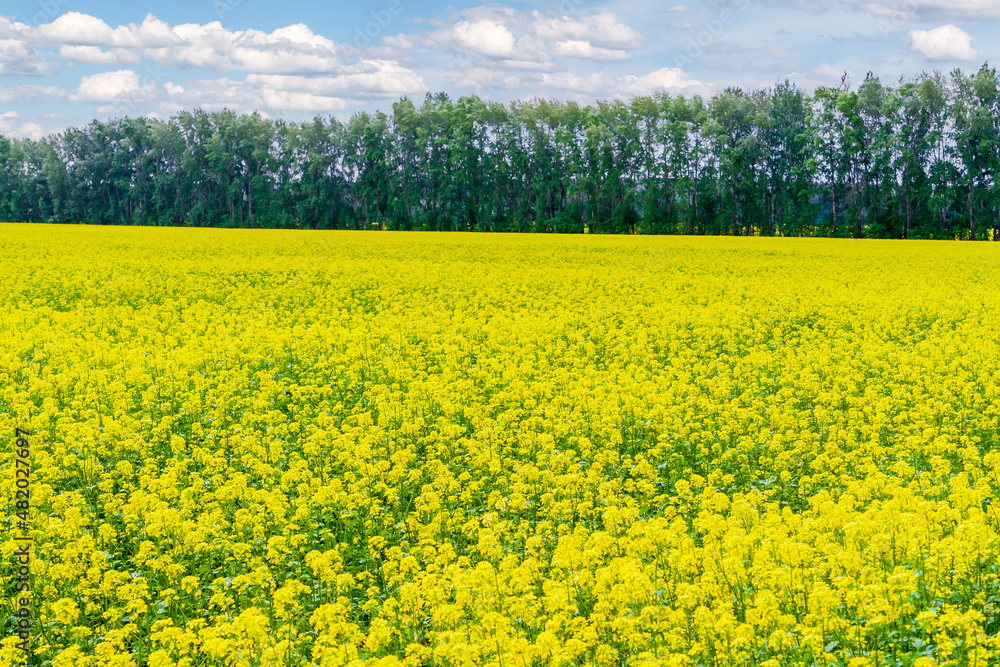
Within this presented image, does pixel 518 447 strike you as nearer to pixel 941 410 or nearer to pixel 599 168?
pixel 941 410

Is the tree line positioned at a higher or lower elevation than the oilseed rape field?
higher

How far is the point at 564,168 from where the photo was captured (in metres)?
100

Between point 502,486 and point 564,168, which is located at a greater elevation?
point 564,168

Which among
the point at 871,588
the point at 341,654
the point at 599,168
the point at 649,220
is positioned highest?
the point at 599,168

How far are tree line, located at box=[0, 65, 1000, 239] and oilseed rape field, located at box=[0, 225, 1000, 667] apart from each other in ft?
222

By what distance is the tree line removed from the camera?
84.8 meters

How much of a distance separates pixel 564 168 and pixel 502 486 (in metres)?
91.9

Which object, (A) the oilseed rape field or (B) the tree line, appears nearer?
(A) the oilseed rape field

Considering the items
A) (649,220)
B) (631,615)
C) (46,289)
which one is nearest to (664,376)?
(631,615)

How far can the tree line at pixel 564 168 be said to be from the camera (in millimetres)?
84750

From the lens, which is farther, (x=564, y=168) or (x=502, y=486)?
(x=564, y=168)

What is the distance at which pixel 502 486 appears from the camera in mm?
11195

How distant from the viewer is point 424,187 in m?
107

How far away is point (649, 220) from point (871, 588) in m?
88.4
